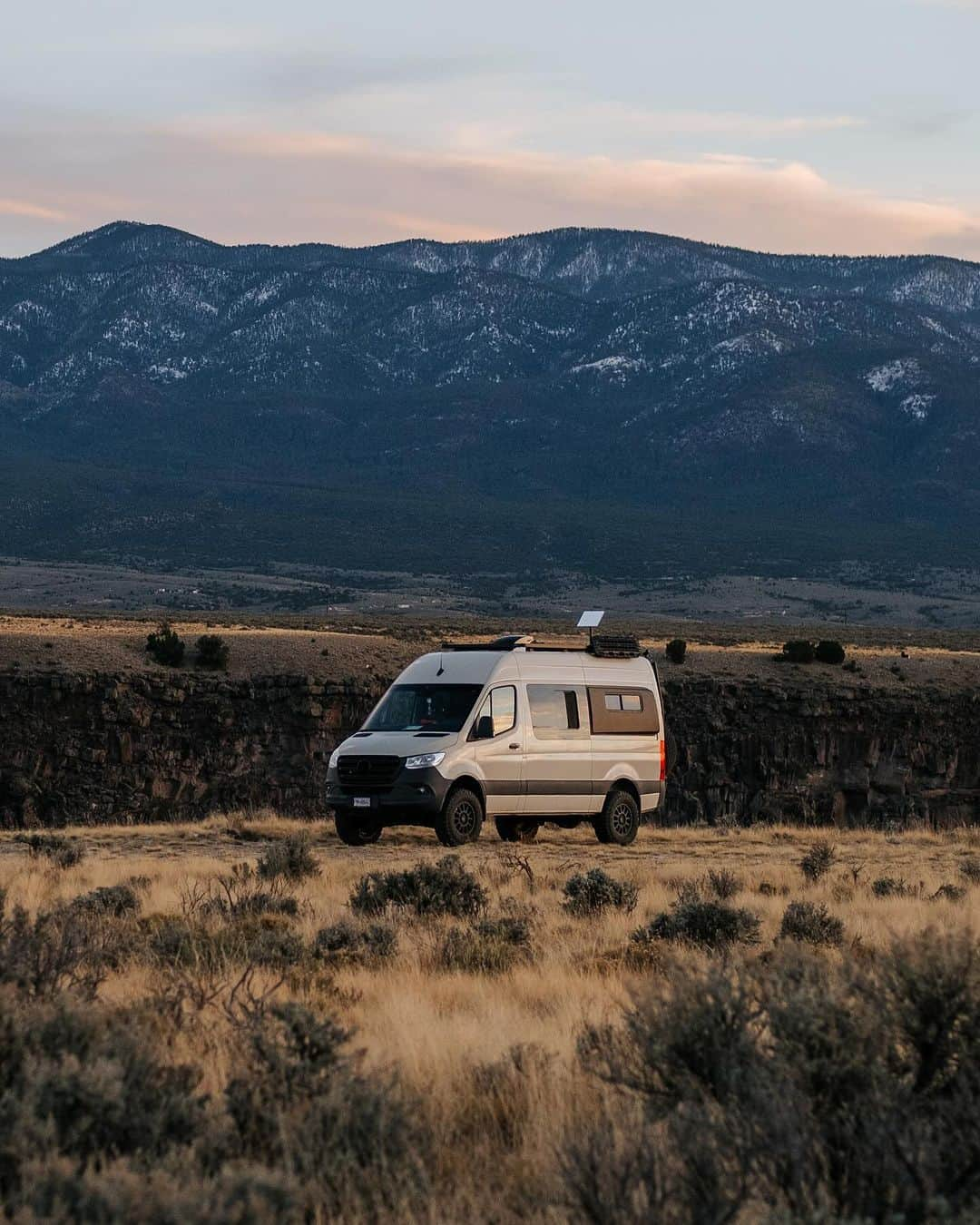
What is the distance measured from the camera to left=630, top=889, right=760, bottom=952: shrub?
38.0ft

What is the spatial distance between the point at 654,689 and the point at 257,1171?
18062 mm

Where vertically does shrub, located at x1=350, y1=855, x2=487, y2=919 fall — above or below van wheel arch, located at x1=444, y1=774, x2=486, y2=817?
above

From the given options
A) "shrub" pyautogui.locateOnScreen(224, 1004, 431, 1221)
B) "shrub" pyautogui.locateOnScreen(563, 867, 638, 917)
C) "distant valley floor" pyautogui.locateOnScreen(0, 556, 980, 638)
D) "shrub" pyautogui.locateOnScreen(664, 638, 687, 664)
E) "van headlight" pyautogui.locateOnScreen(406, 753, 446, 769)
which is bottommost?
"distant valley floor" pyautogui.locateOnScreen(0, 556, 980, 638)

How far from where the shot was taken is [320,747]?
128ft

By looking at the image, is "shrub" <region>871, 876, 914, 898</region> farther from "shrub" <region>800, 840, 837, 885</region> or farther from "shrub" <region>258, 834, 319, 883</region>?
"shrub" <region>258, 834, 319, 883</region>

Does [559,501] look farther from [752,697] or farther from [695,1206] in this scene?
[695,1206]

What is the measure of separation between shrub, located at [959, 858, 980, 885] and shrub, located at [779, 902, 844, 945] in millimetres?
5515

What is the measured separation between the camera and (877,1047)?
20.2 feet

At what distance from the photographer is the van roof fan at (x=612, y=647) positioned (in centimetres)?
2231

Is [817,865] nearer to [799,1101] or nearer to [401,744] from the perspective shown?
[401,744]

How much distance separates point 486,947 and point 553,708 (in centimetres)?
1066

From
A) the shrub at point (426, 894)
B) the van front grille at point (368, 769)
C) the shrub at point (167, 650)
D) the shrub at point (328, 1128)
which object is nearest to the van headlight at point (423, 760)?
the van front grille at point (368, 769)

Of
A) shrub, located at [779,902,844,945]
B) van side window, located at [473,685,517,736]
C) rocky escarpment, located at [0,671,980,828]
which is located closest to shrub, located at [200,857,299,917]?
shrub, located at [779,902,844,945]

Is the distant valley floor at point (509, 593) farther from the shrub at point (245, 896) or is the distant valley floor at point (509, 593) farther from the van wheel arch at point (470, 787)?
the shrub at point (245, 896)
